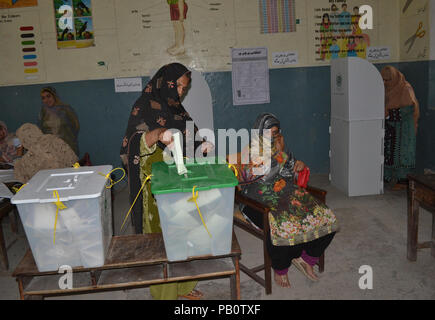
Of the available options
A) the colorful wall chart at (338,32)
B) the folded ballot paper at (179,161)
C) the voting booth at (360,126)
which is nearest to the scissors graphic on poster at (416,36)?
the colorful wall chart at (338,32)

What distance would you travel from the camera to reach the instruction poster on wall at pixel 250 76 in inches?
201

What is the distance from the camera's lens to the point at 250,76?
16.9 ft

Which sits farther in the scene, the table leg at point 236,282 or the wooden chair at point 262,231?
the wooden chair at point 262,231

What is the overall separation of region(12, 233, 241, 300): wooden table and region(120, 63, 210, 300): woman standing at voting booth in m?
0.42

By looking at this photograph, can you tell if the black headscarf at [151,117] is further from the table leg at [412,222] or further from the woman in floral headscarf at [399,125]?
the woman in floral headscarf at [399,125]

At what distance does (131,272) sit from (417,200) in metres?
2.07

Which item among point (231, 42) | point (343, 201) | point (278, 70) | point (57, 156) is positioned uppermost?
point (231, 42)

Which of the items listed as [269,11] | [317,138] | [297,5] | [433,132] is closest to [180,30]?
[269,11]

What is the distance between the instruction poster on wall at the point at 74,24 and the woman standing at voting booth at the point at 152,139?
291 cm

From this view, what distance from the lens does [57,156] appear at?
2918 mm

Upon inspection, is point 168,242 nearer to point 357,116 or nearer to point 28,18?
point 357,116

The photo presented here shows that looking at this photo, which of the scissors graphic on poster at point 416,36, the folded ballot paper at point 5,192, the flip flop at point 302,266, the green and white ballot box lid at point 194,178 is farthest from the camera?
the scissors graphic on poster at point 416,36

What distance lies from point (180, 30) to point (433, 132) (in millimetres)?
3265

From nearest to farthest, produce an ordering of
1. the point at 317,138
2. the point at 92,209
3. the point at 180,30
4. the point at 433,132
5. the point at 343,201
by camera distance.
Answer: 1. the point at 92,209
2. the point at 343,201
3. the point at 433,132
4. the point at 180,30
5. the point at 317,138
